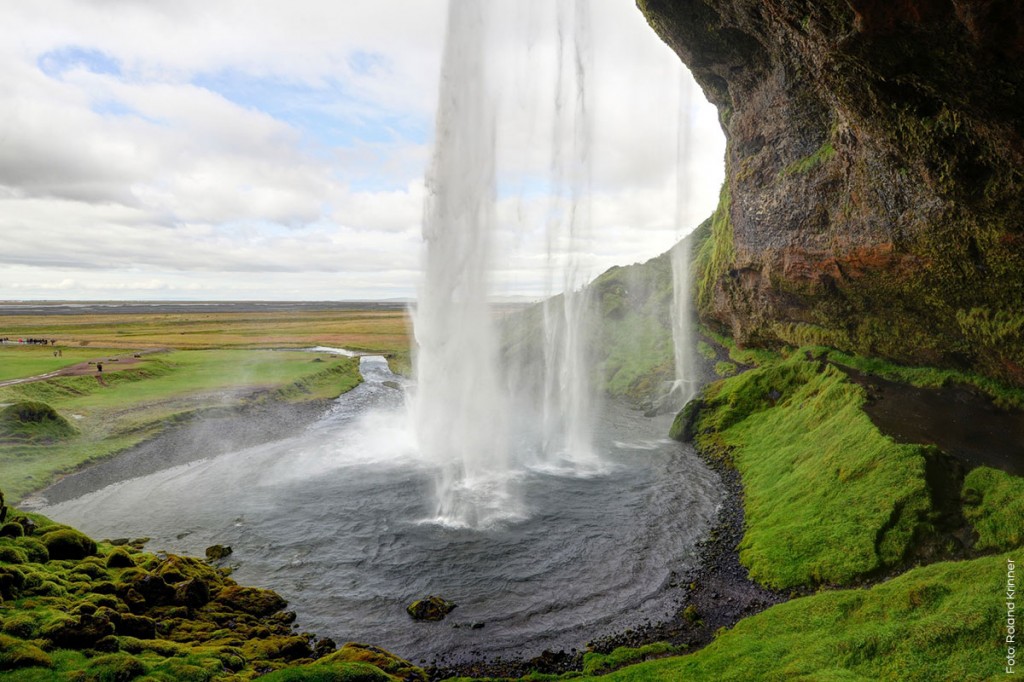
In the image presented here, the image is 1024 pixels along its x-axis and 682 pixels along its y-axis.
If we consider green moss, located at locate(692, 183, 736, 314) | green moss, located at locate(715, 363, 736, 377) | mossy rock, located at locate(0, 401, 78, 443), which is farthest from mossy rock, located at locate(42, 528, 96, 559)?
green moss, located at locate(692, 183, 736, 314)

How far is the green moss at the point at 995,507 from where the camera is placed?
16.9 meters

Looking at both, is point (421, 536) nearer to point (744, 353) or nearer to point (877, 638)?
point (877, 638)

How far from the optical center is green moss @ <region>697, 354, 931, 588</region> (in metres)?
18.8

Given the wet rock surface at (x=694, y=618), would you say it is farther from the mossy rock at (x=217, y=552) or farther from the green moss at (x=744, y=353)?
the green moss at (x=744, y=353)

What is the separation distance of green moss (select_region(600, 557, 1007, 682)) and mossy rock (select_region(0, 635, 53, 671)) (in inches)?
539

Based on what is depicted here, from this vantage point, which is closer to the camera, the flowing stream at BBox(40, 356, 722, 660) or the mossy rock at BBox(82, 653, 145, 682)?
the mossy rock at BBox(82, 653, 145, 682)

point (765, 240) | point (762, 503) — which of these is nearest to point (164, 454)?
point (762, 503)

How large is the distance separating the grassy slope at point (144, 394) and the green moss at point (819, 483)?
3854 cm

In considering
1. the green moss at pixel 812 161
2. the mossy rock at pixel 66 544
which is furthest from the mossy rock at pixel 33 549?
the green moss at pixel 812 161

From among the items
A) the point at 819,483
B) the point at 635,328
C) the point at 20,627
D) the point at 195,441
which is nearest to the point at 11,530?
the point at 20,627

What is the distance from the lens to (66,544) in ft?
63.7

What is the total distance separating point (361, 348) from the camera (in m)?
102

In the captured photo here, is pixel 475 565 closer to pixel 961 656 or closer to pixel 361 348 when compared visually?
pixel 961 656

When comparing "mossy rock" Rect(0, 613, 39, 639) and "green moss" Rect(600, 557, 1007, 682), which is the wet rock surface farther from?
"mossy rock" Rect(0, 613, 39, 639)
